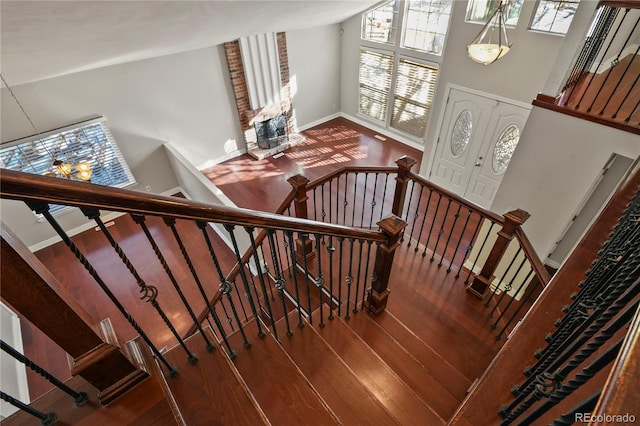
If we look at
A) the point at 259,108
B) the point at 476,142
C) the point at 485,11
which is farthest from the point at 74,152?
the point at 485,11

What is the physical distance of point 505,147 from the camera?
4.94 meters

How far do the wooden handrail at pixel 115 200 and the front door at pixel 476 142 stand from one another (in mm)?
4763

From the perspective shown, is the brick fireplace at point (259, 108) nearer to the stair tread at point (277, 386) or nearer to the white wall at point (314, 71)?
the white wall at point (314, 71)

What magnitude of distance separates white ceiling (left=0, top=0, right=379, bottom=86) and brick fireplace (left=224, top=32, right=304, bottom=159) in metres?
1.43

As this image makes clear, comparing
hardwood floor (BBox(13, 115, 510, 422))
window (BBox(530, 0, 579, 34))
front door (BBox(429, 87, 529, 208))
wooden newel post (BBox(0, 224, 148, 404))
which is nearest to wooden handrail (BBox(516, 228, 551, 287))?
hardwood floor (BBox(13, 115, 510, 422))

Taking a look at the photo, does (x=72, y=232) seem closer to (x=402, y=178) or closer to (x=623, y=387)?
(x=402, y=178)

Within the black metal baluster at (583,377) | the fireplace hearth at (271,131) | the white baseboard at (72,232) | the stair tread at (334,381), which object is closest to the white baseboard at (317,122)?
the fireplace hearth at (271,131)

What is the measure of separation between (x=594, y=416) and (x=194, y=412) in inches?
47.7

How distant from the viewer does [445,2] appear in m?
5.72

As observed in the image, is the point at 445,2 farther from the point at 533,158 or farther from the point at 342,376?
the point at 342,376

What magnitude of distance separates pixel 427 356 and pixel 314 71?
716 centimetres

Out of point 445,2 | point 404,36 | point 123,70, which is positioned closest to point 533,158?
point 445,2

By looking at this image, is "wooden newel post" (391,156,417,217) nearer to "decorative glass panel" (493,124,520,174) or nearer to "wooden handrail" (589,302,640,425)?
"wooden handrail" (589,302,640,425)

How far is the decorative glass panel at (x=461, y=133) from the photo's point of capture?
5223mm
